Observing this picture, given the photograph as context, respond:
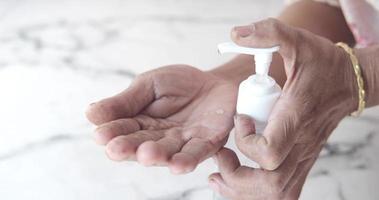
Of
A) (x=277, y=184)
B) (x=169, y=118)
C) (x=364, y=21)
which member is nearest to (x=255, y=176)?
(x=277, y=184)

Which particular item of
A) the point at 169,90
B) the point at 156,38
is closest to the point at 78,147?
the point at 169,90

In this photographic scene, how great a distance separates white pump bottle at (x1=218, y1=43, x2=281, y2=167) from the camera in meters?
0.52

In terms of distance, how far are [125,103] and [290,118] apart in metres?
0.17

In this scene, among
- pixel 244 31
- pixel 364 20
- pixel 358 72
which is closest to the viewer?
pixel 244 31

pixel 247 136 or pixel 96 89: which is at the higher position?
pixel 247 136

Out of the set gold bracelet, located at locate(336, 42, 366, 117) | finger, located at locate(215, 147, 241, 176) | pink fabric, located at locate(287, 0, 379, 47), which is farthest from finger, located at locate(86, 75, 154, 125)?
pink fabric, located at locate(287, 0, 379, 47)

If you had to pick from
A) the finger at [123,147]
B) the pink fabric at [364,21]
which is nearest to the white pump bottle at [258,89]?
the finger at [123,147]

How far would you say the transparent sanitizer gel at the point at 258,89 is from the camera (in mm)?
523

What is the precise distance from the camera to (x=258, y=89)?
0.53m

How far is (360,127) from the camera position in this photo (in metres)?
0.81

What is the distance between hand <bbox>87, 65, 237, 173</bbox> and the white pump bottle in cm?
6

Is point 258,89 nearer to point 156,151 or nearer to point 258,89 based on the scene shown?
point 258,89

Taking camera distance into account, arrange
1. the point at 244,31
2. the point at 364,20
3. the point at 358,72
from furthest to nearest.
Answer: the point at 364,20 → the point at 358,72 → the point at 244,31

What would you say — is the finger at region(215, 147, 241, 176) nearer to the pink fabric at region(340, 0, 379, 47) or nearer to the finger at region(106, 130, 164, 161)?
the finger at region(106, 130, 164, 161)
